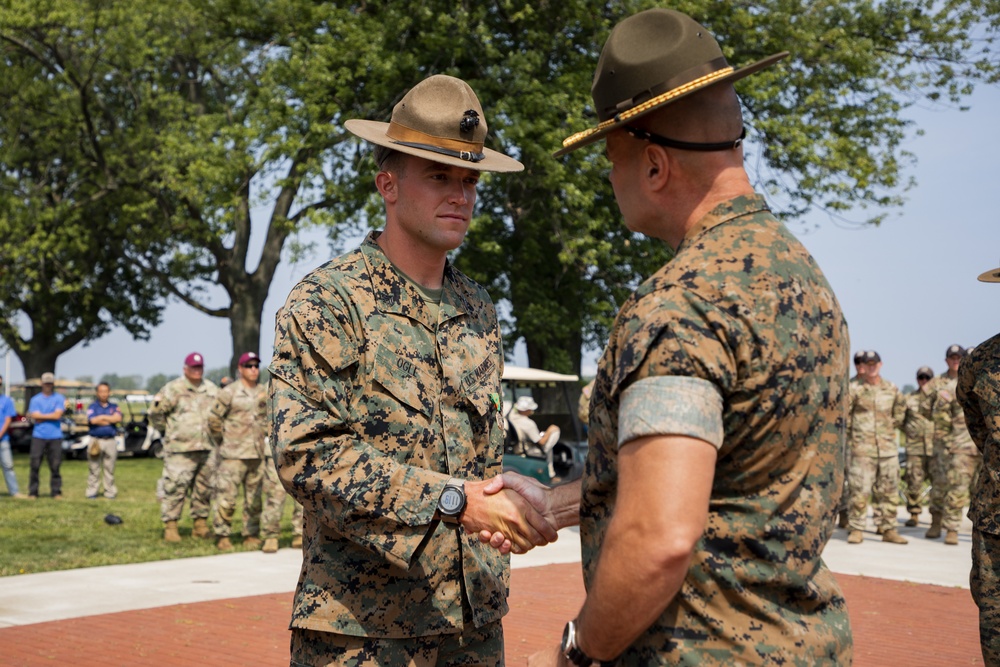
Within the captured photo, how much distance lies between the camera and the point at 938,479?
49.8ft

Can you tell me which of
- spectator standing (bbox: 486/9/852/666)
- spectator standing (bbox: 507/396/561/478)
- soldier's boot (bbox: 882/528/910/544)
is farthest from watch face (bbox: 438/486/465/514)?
spectator standing (bbox: 507/396/561/478)

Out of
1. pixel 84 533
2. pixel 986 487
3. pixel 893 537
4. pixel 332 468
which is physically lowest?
pixel 84 533

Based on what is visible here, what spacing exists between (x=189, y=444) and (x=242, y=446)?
105 cm

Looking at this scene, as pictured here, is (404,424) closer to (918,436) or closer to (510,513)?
(510,513)

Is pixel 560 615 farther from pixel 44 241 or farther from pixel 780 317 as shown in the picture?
pixel 44 241

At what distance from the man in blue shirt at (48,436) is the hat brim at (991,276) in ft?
56.8

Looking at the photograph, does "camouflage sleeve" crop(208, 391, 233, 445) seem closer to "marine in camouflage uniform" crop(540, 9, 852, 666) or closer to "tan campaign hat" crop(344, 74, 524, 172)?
"tan campaign hat" crop(344, 74, 524, 172)

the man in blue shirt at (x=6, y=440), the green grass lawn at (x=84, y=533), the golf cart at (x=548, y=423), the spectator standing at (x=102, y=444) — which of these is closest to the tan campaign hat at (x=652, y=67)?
the green grass lawn at (x=84, y=533)

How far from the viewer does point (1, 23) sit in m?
28.9

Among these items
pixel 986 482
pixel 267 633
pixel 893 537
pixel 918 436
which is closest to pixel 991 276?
pixel 986 482

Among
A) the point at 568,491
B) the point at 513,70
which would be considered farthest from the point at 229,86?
the point at 568,491

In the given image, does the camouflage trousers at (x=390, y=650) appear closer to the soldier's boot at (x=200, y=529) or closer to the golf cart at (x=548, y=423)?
the golf cart at (x=548, y=423)

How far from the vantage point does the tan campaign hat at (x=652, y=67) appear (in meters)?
2.30

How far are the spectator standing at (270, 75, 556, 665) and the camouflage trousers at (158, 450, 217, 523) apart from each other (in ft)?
35.3
